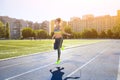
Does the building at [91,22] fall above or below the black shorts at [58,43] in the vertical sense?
above

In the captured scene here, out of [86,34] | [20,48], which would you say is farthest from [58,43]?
[86,34]

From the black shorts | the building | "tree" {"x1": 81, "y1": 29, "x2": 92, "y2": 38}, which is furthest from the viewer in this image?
the building

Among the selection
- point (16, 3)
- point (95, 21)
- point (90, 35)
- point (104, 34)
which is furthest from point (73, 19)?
point (16, 3)

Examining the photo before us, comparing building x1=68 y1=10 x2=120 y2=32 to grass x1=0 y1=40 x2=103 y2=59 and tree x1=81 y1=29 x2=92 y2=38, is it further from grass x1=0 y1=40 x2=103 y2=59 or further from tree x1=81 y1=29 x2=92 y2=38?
grass x1=0 y1=40 x2=103 y2=59

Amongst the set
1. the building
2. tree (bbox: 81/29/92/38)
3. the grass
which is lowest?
the grass

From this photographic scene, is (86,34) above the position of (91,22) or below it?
below

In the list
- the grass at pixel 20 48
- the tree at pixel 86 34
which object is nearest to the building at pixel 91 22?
the tree at pixel 86 34

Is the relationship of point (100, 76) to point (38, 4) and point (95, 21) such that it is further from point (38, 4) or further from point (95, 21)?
point (95, 21)

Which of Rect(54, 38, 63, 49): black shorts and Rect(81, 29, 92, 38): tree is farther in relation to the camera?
Rect(81, 29, 92, 38): tree

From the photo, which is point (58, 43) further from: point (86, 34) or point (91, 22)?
point (91, 22)

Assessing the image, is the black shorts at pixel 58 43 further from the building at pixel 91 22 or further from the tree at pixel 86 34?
the tree at pixel 86 34

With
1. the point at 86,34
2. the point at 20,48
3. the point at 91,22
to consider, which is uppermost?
the point at 91,22

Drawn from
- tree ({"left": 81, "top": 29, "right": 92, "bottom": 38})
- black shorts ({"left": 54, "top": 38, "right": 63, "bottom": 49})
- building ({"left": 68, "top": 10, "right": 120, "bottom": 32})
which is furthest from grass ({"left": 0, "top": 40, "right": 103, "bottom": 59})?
tree ({"left": 81, "top": 29, "right": 92, "bottom": 38})

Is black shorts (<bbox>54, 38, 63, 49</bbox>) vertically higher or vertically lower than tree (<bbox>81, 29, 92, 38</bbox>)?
lower
